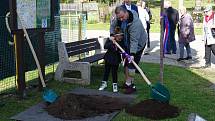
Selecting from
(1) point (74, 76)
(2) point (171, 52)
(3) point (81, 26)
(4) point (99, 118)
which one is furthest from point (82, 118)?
(2) point (171, 52)

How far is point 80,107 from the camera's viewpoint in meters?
6.76

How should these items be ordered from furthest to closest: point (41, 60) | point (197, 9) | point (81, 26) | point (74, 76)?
point (197, 9), point (81, 26), point (74, 76), point (41, 60)

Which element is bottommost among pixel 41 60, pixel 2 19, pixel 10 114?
Result: pixel 10 114

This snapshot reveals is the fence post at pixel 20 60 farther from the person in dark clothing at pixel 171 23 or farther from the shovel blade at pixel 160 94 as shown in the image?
the person in dark clothing at pixel 171 23

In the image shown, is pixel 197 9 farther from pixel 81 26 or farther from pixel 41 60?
pixel 41 60

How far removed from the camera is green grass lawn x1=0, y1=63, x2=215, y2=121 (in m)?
6.86

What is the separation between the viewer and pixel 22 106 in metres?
Answer: 7.26

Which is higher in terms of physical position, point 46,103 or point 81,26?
point 81,26

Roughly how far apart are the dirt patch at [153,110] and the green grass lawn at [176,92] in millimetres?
121

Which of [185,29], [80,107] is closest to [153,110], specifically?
[80,107]

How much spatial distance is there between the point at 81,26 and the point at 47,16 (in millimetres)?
4172

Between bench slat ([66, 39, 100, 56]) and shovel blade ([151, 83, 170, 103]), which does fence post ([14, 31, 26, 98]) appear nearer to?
bench slat ([66, 39, 100, 56])

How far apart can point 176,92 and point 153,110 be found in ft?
5.51

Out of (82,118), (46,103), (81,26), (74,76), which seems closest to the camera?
(82,118)
